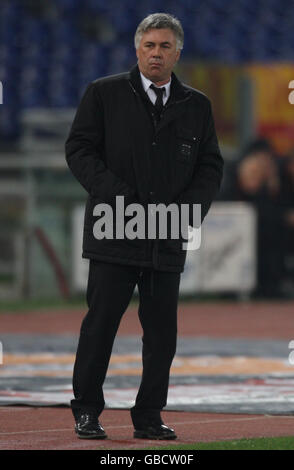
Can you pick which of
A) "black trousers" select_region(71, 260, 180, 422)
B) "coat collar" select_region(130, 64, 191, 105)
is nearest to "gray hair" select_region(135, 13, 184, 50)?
"coat collar" select_region(130, 64, 191, 105)

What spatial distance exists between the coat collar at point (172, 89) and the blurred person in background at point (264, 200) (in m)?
12.3

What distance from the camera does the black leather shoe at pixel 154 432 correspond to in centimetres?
620

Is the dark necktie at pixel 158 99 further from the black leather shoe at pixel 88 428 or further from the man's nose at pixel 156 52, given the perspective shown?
the black leather shoe at pixel 88 428

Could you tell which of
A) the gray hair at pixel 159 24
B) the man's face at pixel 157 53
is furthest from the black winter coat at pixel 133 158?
the gray hair at pixel 159 24

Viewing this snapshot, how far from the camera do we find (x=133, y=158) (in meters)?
6.19

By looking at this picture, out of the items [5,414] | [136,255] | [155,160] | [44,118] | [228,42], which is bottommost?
[5,414]

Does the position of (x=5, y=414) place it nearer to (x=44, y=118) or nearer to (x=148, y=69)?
Result: (x=148, y=69)

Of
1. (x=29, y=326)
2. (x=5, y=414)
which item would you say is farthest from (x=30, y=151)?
(x=5, y=414)

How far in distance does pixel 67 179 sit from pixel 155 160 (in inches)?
480

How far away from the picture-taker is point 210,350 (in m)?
11.9

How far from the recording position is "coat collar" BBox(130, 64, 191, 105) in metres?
6.30

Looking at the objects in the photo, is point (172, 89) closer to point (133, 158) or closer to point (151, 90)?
point (151, 90)

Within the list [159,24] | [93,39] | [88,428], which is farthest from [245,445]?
[93,39]

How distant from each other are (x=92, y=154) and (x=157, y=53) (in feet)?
1.88
